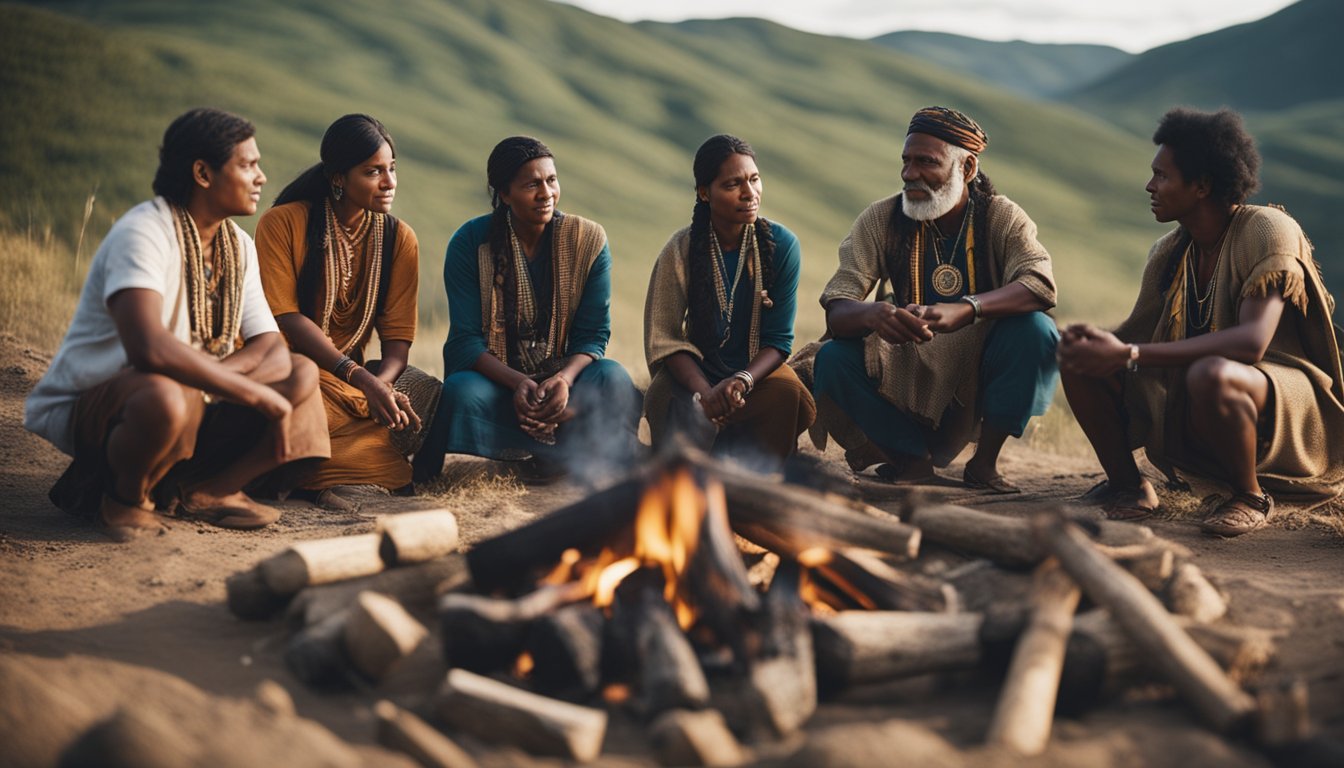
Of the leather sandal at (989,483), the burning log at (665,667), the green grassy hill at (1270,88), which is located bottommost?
the burning log at (665,667)

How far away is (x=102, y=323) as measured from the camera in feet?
15.2

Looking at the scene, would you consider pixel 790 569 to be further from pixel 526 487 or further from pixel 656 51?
pixel 656 51

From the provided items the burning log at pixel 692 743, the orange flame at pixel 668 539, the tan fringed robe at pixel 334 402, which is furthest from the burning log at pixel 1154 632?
the tan fringed robe at pixel 334 402

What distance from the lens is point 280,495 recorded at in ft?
17.5

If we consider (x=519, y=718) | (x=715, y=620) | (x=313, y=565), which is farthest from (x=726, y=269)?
(x=519, y=718)

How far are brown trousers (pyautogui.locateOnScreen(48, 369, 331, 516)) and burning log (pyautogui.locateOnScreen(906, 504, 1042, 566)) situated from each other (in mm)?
2604

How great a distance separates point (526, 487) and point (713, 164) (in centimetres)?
181

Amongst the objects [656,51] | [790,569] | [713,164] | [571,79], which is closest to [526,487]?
[713,164]

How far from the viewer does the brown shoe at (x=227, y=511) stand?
4820mm

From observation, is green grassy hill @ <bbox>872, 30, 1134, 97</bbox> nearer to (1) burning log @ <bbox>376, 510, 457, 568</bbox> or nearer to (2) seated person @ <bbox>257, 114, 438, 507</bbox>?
(2) seated person @ <bbox>257, 114, 438, 507</bbox>

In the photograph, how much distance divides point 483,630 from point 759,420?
267 cm

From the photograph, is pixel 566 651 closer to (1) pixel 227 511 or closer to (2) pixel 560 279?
(1) pixel 227 511

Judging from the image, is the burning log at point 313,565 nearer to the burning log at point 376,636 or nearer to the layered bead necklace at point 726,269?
the burning log at point 376,636

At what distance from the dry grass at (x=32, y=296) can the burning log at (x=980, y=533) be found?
5.84m
